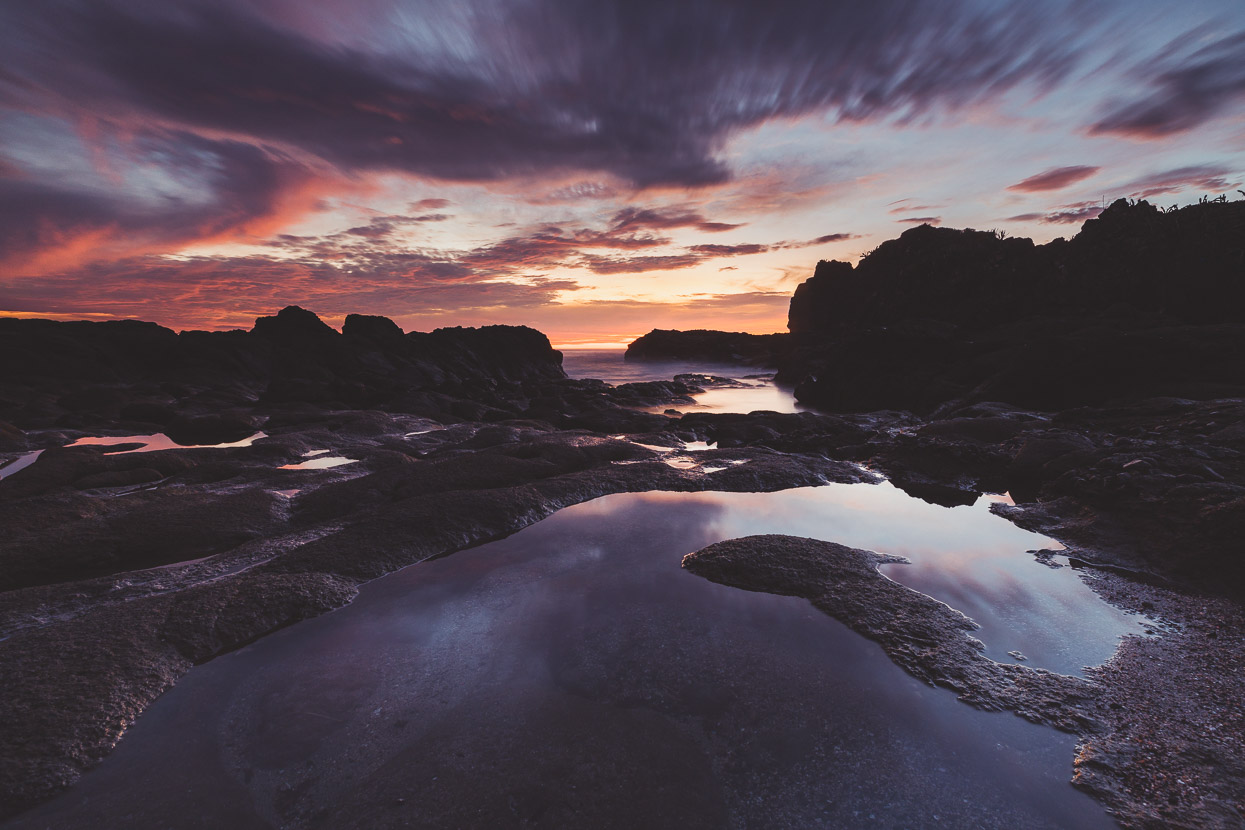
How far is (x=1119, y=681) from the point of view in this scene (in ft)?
20.5

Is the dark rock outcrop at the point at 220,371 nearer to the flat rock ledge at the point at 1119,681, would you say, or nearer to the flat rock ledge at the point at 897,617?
the flat rock ledge at the point at 897,617

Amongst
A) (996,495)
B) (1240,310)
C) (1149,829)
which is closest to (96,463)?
(1149,829)

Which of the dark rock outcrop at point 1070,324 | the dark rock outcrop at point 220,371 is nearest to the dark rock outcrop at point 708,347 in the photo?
the dark rock outcrop at point 1070,324

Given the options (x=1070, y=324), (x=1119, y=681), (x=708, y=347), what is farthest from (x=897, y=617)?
(x=708, y=347)

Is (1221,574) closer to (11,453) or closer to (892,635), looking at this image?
(892,635)

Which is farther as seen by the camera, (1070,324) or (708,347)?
(708,347)

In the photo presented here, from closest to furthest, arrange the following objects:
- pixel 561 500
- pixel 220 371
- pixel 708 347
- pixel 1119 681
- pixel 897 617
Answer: pixel 1119 681
pixel 897 617
pixel 561 500
pixel 220 371
pixel 708 347

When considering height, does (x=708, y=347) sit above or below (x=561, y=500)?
above

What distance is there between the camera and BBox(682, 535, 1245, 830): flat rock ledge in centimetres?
467

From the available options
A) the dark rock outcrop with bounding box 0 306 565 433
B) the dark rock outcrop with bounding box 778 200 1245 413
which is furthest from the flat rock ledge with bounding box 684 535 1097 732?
the dark rock outcrop with bounding box 0 306 565 433

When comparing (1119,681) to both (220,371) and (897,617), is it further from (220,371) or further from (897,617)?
(220,371)

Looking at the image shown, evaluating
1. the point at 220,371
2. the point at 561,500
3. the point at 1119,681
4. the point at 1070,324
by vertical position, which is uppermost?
the point at 220,371

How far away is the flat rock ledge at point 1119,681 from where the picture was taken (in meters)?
4.67

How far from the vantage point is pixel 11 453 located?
20531 millimetres
